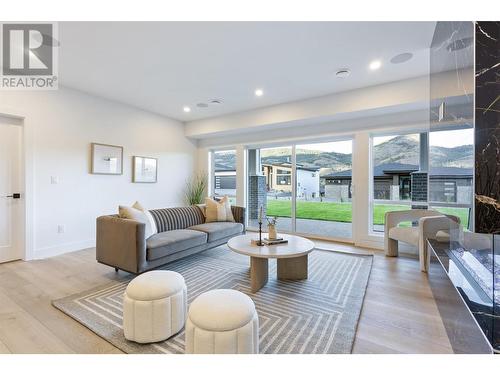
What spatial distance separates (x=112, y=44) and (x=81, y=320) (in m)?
2.71

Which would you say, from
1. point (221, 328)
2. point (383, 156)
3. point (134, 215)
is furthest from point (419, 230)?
point (134, 215)

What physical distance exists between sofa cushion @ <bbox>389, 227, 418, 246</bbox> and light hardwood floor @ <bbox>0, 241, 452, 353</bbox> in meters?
0.32

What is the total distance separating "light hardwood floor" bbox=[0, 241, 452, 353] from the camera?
5.29ft

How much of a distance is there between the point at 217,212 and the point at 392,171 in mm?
3164

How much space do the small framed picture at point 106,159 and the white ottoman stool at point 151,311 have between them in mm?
3241

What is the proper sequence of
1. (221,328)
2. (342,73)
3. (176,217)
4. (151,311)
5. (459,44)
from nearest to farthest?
(221,328) → (151,311) → (459,44) → (342,73) → (176,217)

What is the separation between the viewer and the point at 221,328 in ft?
4.21

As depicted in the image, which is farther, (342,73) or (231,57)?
(342,73)

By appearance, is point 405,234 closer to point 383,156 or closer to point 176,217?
point 383,156

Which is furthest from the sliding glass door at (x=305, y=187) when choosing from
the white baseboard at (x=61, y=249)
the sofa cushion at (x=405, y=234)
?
the white baseboard at (x=61, y=249)

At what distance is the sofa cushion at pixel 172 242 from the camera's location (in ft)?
8.86

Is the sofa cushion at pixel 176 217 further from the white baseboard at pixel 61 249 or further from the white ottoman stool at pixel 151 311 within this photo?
the white ottoman stool at pixel 151 311

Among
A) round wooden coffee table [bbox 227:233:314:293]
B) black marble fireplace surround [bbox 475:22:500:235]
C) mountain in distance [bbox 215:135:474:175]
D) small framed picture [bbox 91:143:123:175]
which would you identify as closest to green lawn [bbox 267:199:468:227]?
mountain in distance [bbox 215:135:474:175]

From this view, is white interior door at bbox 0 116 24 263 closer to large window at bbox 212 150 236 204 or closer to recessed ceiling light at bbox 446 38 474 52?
large window at bbox 212 150 236 204
